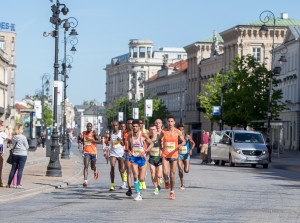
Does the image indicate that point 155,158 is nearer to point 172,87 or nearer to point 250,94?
point 250,94

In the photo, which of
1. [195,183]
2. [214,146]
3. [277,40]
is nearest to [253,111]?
[214,146]

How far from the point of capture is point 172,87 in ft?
537

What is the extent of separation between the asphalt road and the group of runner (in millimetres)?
460

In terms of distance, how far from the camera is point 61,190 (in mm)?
22406

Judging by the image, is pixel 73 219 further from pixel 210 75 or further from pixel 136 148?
pixel 210 75

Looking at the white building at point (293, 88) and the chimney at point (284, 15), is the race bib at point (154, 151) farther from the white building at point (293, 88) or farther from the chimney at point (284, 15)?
the chimney at point (284, 15)

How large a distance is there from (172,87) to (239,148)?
124 meters

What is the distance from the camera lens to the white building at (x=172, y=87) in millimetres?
152875

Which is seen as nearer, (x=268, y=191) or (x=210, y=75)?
(x=268, y=191)

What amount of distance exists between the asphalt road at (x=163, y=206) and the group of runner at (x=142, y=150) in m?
0.46

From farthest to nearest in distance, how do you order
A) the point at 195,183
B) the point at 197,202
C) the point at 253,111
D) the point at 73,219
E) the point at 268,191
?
the point at 253,111 < the point at 195,183 < the point at 268,191 < the point at 197,202 < the point at 73,219

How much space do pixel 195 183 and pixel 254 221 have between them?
1135 cm

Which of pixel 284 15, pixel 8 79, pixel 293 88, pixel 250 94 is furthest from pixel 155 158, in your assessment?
pixel 8 79

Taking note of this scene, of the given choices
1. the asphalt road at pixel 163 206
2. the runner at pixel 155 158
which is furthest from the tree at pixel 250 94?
the runner at pixel 155 158
